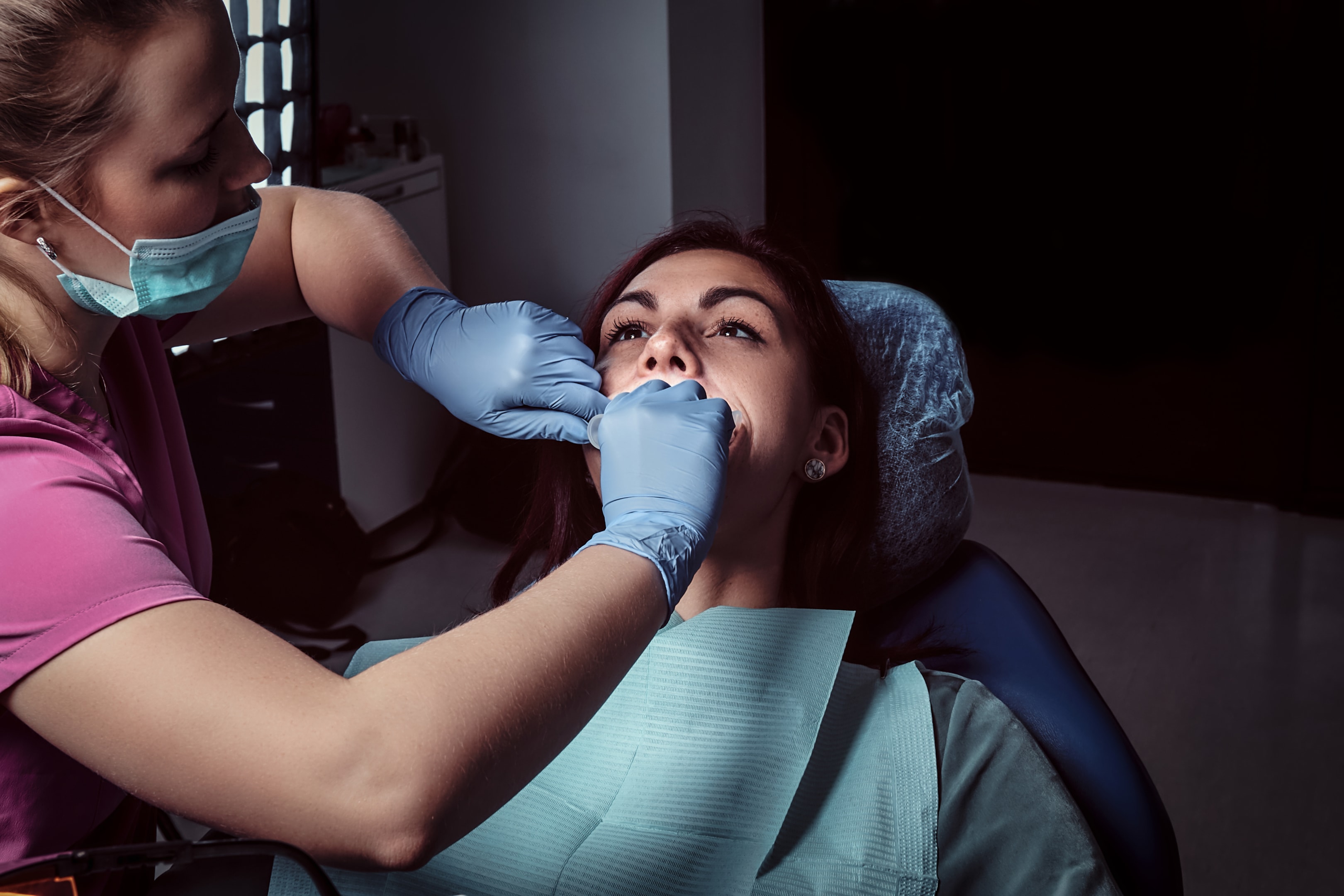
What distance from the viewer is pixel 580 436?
1.18 metres

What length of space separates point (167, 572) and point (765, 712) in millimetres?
633

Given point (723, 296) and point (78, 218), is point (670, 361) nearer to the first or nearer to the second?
point (723, 296)

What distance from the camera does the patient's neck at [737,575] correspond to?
135cm

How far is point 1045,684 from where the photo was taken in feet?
3.88

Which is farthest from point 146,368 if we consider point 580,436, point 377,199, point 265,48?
point 377,199

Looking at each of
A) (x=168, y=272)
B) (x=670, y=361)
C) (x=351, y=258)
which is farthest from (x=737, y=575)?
(x=168, y=272)

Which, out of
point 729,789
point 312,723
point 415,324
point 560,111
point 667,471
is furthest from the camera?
point 560,111

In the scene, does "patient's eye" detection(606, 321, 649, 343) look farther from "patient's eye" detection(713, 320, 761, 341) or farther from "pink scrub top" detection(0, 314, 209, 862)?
"pink scrub top" detection(0, 314, 209, 862)

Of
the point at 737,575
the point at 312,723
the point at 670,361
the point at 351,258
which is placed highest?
the point at 351,258

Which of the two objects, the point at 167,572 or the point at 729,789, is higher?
the point at 167,572

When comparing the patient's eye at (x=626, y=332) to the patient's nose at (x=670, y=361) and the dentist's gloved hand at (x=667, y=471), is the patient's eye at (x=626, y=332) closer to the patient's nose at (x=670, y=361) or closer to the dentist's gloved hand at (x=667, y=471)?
the patient's nose at (x=670, y=361)

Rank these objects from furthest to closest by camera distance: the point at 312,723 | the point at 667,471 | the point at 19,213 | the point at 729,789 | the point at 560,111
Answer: the point at 560,111, the point at 729,789, the point at 667,471, the point at 19,213, the point at 312,723

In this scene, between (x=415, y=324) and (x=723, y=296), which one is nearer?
(x=415, y=324)

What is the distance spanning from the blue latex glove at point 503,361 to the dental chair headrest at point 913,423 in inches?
16.4
